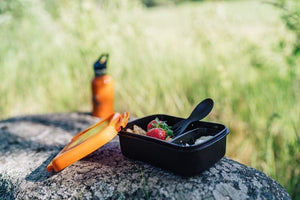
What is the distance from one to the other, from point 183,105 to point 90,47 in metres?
1.00

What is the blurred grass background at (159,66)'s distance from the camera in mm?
2227

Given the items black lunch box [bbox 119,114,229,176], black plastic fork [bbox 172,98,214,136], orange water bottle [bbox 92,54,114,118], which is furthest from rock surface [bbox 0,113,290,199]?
orange water bottle [bbox 92,54,114,118]

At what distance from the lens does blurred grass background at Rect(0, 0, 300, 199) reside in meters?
2.23

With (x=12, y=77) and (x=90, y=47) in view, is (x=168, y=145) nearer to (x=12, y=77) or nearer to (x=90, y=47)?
(x=90, y=47)

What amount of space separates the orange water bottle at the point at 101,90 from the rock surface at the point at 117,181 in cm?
54

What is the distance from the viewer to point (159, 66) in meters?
2.75

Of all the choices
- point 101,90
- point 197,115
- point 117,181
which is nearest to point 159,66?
point 101,90

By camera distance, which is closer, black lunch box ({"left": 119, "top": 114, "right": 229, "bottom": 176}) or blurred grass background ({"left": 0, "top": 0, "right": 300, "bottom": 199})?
black lunch box ({"left": 119, "top": 114, "right": 229, "bottom": 176})

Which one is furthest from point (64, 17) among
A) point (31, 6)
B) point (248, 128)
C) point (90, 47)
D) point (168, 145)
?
point (168, 145)

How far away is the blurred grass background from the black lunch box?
1064 millimetres

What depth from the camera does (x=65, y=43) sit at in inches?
121

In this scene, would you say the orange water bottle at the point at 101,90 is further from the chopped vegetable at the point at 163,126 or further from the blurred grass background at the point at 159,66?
the chopped vegetable at the point at 163,126

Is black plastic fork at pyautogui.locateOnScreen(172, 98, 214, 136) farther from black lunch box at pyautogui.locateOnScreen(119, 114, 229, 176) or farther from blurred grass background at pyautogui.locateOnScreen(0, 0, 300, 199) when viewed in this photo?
blurred grass background at pyautogui.locateOnScreen(0, 0, 300, 199)

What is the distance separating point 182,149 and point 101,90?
1.03 metres
